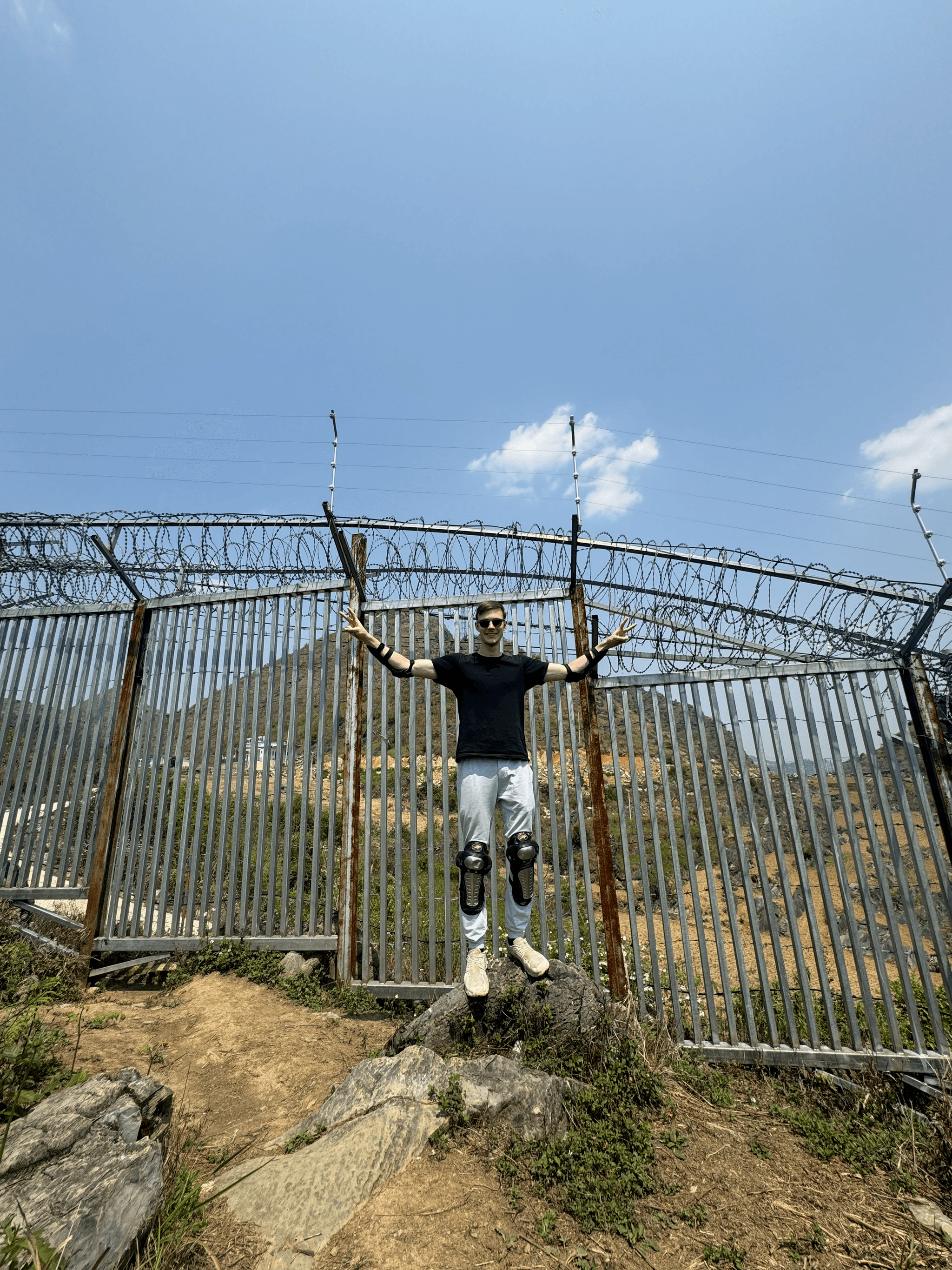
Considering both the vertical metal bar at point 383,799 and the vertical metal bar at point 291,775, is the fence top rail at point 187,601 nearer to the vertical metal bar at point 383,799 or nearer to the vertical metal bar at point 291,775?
the vertical metal bar at point 291,775

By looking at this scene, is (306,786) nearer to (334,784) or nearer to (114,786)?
(334,784)

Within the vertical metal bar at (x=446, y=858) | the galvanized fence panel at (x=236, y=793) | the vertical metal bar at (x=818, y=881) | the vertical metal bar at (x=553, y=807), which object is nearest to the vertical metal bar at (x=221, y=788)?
the galvanized fence panel at (x=236, y=793)

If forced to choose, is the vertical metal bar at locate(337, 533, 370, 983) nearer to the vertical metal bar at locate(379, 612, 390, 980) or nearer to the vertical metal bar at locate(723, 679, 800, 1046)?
the vertical metal bar at locate(379, 612, 390, 980)

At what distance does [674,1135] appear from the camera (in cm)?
301

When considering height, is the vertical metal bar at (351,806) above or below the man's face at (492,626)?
below

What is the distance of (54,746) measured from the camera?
6.16 meters

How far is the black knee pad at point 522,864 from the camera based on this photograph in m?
3.88

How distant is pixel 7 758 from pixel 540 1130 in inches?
241

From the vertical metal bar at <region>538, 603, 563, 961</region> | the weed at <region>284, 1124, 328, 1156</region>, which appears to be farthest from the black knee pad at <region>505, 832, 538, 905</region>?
the weed at <region>284, 1124, 328, 1156</region>

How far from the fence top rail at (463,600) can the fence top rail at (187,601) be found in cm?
39

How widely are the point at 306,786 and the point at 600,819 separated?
2.51 m

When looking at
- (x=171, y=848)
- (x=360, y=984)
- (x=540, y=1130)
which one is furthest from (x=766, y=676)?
(x=171, y=848)

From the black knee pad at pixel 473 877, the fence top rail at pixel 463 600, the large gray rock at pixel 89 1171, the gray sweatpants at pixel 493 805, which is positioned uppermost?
the fence top rail at pixel 463 600

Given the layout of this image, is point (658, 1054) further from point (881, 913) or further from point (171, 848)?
point (171, 848)
